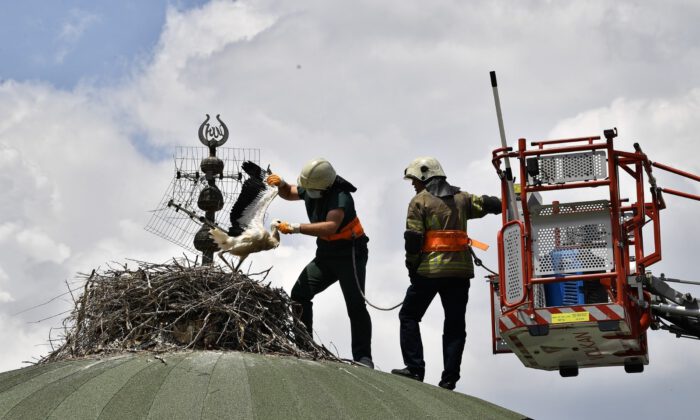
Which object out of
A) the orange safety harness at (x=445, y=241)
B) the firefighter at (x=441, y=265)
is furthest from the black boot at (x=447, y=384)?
the orange safety harness at (x=445, y=241)

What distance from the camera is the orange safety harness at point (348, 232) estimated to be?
48.4ft

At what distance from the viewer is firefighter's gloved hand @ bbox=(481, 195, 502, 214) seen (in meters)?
14.7

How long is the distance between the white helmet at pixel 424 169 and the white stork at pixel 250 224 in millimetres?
1488

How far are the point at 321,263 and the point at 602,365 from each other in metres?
3.10

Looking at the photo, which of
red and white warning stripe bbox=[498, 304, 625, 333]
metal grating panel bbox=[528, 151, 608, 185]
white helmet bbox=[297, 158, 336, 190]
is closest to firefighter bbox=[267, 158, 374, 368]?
white helmet bbox=[297, 158, 336, 190]

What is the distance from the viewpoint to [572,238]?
13086 millimetres

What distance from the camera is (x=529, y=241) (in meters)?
13.1

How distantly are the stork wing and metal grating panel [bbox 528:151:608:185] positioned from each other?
335 centimetres

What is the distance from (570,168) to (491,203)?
1743 millimetres

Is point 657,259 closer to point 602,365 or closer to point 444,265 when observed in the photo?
point 602,365

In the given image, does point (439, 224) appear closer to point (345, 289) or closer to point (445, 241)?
point (445, 241)

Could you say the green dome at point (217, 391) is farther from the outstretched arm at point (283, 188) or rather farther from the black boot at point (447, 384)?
the outstretched arm at point (283, 188)

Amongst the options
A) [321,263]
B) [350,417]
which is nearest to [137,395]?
[350,417]

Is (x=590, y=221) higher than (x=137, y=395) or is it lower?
higher
